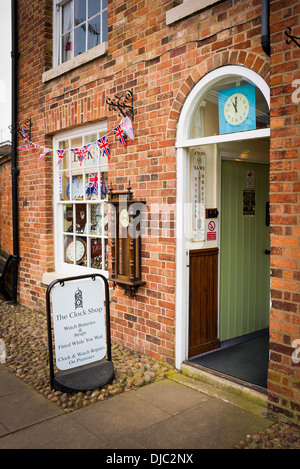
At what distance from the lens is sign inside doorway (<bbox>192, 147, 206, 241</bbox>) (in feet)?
15.0

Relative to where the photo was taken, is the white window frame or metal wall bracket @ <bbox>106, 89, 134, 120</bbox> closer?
metal wall bracket @ <bbox>106, 89, 134, 120</bbox>

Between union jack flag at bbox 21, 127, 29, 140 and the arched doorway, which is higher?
union jack flag at bbox 21, 127, 29, 140

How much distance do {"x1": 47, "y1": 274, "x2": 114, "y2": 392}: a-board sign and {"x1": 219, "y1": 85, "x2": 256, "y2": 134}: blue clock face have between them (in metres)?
1.98

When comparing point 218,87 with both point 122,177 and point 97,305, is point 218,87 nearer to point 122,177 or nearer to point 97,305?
point 122,177

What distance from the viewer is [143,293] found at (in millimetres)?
4828

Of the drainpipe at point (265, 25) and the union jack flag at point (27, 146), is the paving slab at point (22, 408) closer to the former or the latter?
the drainpipe at point (265, 25)

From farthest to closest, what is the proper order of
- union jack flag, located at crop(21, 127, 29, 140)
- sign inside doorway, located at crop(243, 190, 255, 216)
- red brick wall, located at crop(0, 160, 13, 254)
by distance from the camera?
red brick wall, located at crop(0, 160, 13, 254)
union jack flag, located at crop(21, 127, 29, 140)
sign inside doorway, located at crop(243, 190, 255, 216)

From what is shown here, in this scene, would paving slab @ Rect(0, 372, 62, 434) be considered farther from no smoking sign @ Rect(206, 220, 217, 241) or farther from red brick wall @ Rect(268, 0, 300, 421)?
no smoking sign @ Rect(206, 220, 217, 241)

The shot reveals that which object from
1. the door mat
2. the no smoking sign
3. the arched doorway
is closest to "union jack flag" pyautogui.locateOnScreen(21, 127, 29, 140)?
the arched doorway

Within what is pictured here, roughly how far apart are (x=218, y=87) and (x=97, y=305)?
2458 millimetres

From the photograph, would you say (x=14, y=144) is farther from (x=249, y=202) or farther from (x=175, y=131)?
(x=249, y=202)

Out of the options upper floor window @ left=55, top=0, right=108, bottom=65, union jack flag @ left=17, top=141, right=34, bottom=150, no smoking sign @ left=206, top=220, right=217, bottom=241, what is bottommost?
no smoking sign @ left=206, top=220, right=217, bottom=241

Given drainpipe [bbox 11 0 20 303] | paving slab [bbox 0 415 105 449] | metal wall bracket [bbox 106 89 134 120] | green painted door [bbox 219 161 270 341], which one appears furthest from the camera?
drainpipe [bbox 11 0 20 303]
